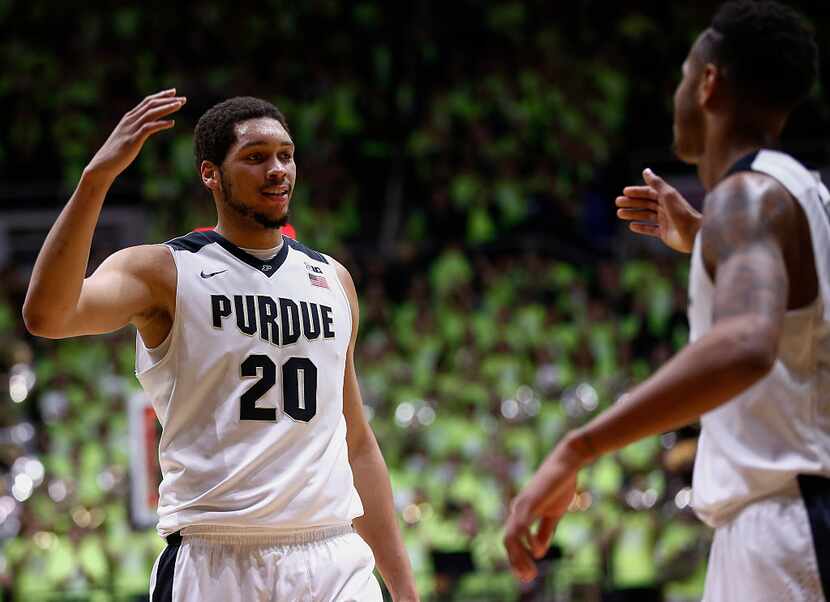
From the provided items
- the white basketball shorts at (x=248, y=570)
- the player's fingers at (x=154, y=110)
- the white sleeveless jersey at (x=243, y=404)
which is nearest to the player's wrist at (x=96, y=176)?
the player's fingers at (x=154, y=110)

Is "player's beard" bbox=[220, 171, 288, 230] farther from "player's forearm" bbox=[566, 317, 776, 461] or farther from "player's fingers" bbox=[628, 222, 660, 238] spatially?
"player's forearm" bbox=[566, 317, 776, 461]

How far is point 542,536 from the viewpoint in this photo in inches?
101

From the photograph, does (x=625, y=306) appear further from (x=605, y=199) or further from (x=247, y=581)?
(x=247, y=581)

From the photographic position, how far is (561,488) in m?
2.47

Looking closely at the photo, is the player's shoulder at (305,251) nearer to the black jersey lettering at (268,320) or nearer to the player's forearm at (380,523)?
the black jersey lettering at (268,320)

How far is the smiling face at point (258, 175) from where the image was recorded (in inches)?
155

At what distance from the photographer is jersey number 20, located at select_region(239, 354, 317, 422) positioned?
3.73 m

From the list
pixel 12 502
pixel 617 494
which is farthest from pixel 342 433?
pixel 12 502

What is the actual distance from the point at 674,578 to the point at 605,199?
6090 mm

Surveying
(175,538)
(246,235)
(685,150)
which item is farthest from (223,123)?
(685,150)

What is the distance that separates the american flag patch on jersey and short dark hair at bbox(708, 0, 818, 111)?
5.77ft

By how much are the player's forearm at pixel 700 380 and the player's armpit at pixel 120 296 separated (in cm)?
169

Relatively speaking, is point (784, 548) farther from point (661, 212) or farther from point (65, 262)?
point (65, 262)

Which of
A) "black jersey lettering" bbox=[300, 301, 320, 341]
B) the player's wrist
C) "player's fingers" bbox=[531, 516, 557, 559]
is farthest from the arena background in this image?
"player's fingers" bbox=[531, 516, 557, 559]
